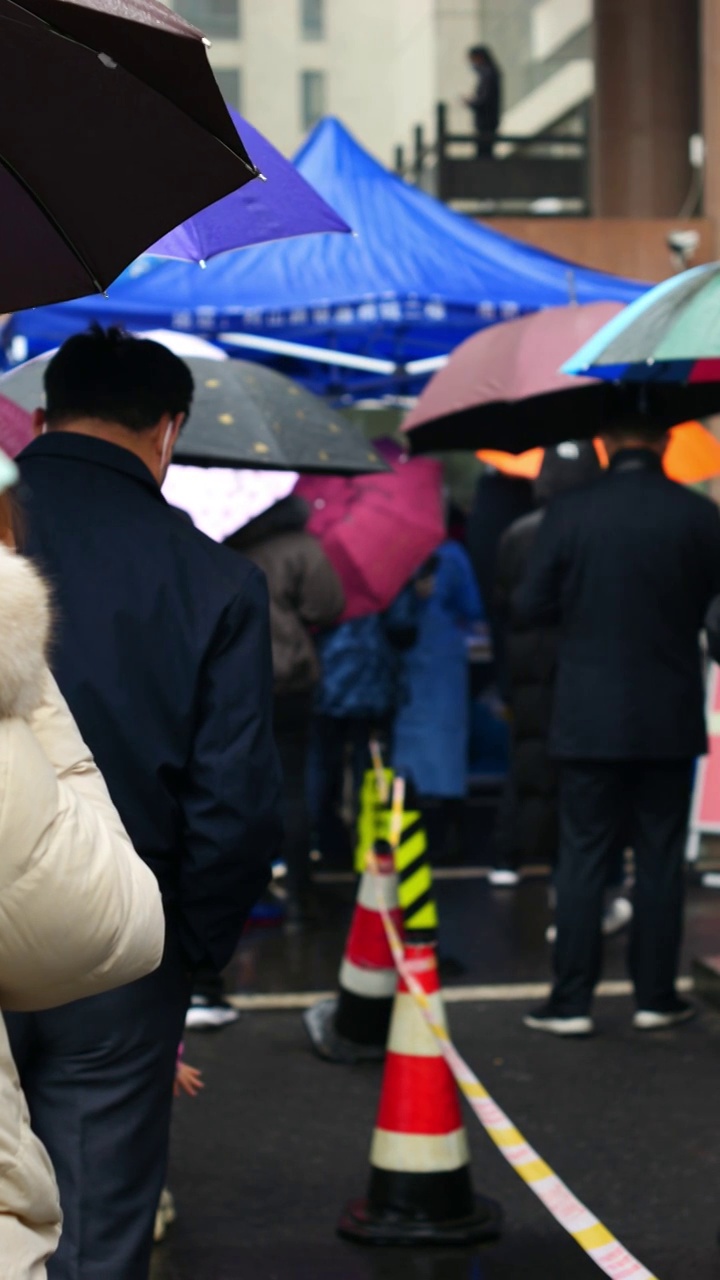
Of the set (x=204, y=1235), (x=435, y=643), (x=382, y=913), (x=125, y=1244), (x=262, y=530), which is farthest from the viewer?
(x=435, y=643)

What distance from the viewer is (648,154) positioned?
763 inches

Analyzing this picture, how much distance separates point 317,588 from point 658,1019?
A: 241cm

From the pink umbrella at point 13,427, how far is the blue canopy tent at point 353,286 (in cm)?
402

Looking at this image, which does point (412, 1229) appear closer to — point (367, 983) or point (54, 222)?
point (367, 983)

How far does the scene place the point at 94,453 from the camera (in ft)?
11.4

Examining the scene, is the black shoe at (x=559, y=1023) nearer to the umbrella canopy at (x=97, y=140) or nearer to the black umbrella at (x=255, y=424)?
the black umbrella at (x=255, y=424)

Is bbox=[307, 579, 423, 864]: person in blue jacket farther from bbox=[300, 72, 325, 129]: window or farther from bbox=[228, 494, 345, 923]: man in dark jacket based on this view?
bbox=[300, 72, 325, 129]: window

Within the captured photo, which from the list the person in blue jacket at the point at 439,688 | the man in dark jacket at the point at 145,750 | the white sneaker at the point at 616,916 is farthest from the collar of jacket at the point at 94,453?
the person in blue jacket at the point at 439,688

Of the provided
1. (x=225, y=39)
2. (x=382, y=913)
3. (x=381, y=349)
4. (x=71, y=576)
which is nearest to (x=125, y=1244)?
(x=71, y=576)

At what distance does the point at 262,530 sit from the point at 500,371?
51.9 inches

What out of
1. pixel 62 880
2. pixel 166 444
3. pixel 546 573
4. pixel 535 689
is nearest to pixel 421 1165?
pixel 166 444

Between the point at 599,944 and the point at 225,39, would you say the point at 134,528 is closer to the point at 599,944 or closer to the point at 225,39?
the point at 599,944

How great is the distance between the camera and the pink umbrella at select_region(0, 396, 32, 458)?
4754 millimetres

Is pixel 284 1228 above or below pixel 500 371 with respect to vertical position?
below
